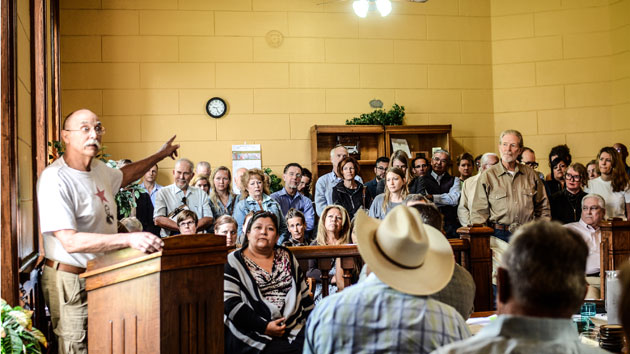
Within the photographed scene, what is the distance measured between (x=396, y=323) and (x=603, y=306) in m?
2.06

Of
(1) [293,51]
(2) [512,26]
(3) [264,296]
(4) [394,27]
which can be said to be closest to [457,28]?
(2) [512,26]

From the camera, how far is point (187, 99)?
7367 millimetres

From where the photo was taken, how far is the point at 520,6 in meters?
7.94

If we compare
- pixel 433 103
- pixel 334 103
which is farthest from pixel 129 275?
pixel 433 103

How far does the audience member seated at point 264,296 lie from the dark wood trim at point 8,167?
1.01 meters

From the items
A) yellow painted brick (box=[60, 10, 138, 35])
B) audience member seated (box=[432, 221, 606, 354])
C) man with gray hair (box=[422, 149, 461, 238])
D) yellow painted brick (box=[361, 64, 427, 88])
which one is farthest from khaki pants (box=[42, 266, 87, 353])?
yellow painted brick (box=[361, 64, 427, 88])

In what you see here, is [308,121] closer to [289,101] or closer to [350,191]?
[289,101]

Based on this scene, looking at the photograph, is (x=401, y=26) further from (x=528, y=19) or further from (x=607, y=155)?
(x=607, y=155)

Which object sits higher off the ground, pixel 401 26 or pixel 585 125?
pixel 401 26

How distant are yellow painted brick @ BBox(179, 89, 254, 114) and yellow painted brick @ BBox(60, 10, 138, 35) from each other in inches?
37.0

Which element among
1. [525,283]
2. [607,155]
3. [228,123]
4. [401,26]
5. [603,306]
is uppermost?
[401,26]

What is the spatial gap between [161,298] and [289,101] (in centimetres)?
574

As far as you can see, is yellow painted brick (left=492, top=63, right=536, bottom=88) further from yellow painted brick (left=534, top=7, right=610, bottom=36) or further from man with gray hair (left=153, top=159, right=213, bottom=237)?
man with gray hair (left=153, top=159, right=213, bottom=237)

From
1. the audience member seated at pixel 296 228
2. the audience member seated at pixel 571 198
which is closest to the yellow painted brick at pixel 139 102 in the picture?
the audience member seated at pixel 296 228
